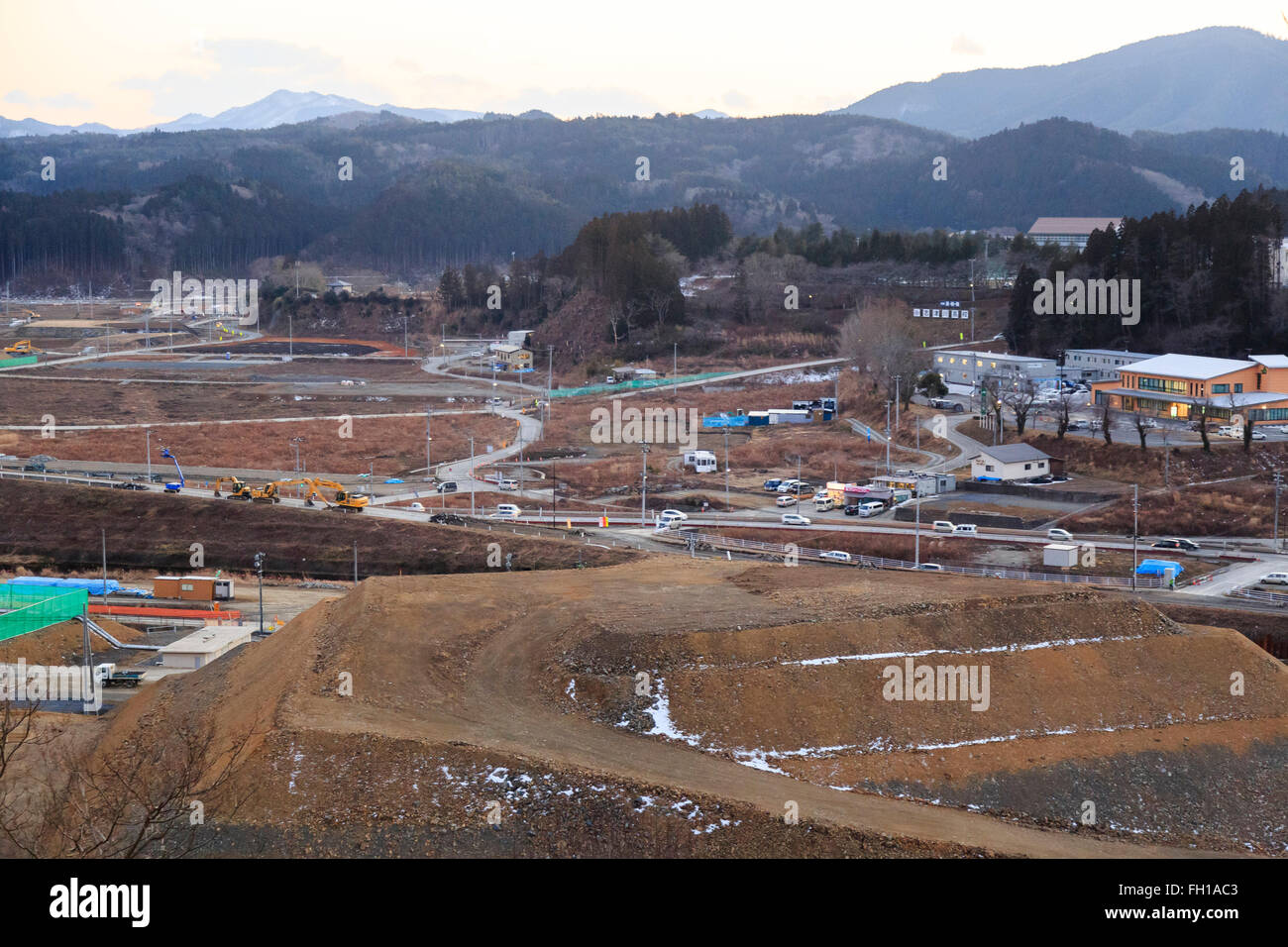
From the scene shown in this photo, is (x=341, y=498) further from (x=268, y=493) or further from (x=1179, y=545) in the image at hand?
(x=1179, y=545)

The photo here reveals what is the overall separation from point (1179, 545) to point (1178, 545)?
0.03 meters

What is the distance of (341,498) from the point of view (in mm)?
48656

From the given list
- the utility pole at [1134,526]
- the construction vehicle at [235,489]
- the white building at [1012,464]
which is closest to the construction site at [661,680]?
the utility pole at [1134,526]

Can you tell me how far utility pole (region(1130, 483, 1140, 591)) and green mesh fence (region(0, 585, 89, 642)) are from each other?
2936cm

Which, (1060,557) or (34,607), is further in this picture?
(1060,557)

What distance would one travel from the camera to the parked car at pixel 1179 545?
134ft

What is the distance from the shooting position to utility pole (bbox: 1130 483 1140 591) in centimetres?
3782

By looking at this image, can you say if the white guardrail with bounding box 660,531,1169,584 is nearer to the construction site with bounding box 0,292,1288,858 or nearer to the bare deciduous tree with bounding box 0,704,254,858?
the construction site with bounding box 0,292,1288,858

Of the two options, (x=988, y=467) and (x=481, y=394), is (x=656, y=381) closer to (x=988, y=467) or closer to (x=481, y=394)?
(x=481, y=394)

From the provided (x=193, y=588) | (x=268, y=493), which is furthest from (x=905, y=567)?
(x=268, y=493)

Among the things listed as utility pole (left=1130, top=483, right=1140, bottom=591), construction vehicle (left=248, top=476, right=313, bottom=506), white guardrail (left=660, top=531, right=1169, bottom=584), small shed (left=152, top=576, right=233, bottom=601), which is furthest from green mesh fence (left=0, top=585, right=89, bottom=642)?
utility pole (left=1130, top=483, right=1140, bottom=591)

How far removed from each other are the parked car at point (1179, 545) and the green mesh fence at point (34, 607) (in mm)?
32935

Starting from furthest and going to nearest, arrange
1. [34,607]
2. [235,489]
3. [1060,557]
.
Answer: [235,489]
[1060,557]
[34,607]

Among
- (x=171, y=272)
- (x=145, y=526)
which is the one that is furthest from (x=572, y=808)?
(x=171, y=272)
